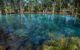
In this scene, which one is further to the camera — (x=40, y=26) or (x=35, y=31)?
(x=40, y=26)

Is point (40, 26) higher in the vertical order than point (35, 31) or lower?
lower

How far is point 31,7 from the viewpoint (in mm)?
82125

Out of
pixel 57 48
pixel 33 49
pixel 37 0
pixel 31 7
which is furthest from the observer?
pixel 37 0

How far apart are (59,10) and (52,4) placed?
609 cm

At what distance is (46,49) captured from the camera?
14516 millimetres

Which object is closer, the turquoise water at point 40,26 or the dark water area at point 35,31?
the dark water area at point 35,31

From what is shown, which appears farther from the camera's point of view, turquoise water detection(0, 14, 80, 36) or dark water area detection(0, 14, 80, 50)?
turquoise water detection(0, 14, 80, 36)

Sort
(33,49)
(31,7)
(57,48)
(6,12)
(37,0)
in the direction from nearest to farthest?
1. (57,48)
2. (33,49)
3. (6,12)
4. (31,7)
5. (37,0)

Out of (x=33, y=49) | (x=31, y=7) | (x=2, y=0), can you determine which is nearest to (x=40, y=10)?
(x=31, y=7)

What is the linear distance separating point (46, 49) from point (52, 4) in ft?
235

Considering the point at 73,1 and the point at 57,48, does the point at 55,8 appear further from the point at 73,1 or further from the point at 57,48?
the point at 57,48

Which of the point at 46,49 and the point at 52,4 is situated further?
the point at 52,4

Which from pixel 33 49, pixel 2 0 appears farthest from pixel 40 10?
pixel 33 49

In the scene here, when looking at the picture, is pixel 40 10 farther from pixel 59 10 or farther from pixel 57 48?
pixel 57 48
